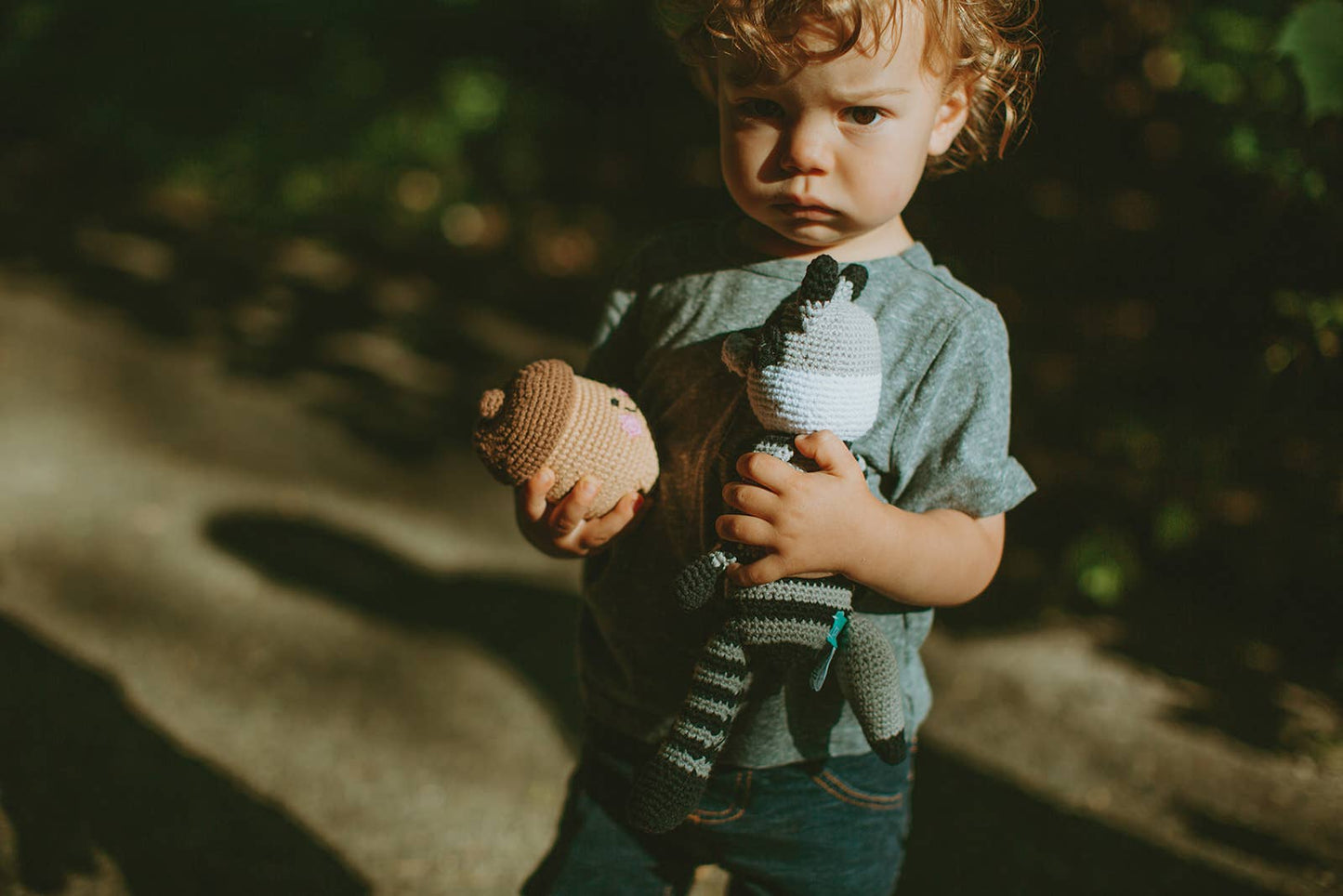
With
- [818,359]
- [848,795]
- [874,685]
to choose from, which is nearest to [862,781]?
[848,795]

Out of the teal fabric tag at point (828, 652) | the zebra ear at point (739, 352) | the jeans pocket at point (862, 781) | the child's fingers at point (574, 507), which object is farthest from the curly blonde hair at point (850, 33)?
the jeans pocket at point (862, 781)

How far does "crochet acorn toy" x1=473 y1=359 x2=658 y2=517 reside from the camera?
1.16 m

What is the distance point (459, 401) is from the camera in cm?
418

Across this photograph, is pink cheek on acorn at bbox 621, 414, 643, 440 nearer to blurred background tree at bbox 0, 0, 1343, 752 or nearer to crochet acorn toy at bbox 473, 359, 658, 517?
crochet acorn toy at bbox 473, 359, 658, 517

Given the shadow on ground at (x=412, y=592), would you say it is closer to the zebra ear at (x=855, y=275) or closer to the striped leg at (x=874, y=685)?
the striped leg at (x=874, y=685)

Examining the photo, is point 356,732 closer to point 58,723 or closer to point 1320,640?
point 58,723

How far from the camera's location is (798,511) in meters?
1.03

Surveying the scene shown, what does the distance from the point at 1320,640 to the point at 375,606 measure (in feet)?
9.43

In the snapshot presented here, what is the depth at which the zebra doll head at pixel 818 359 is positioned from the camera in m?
1.02

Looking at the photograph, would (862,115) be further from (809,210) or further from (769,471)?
(769,471)

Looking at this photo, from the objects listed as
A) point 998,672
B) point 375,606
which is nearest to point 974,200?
point 998,672

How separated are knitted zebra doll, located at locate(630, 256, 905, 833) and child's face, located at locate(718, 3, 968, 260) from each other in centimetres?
10

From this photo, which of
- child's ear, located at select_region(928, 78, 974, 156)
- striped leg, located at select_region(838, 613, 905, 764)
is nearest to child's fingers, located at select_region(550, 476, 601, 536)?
striped leg, located at select_region(838, 613, 905, 764)

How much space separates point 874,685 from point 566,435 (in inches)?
17.9
